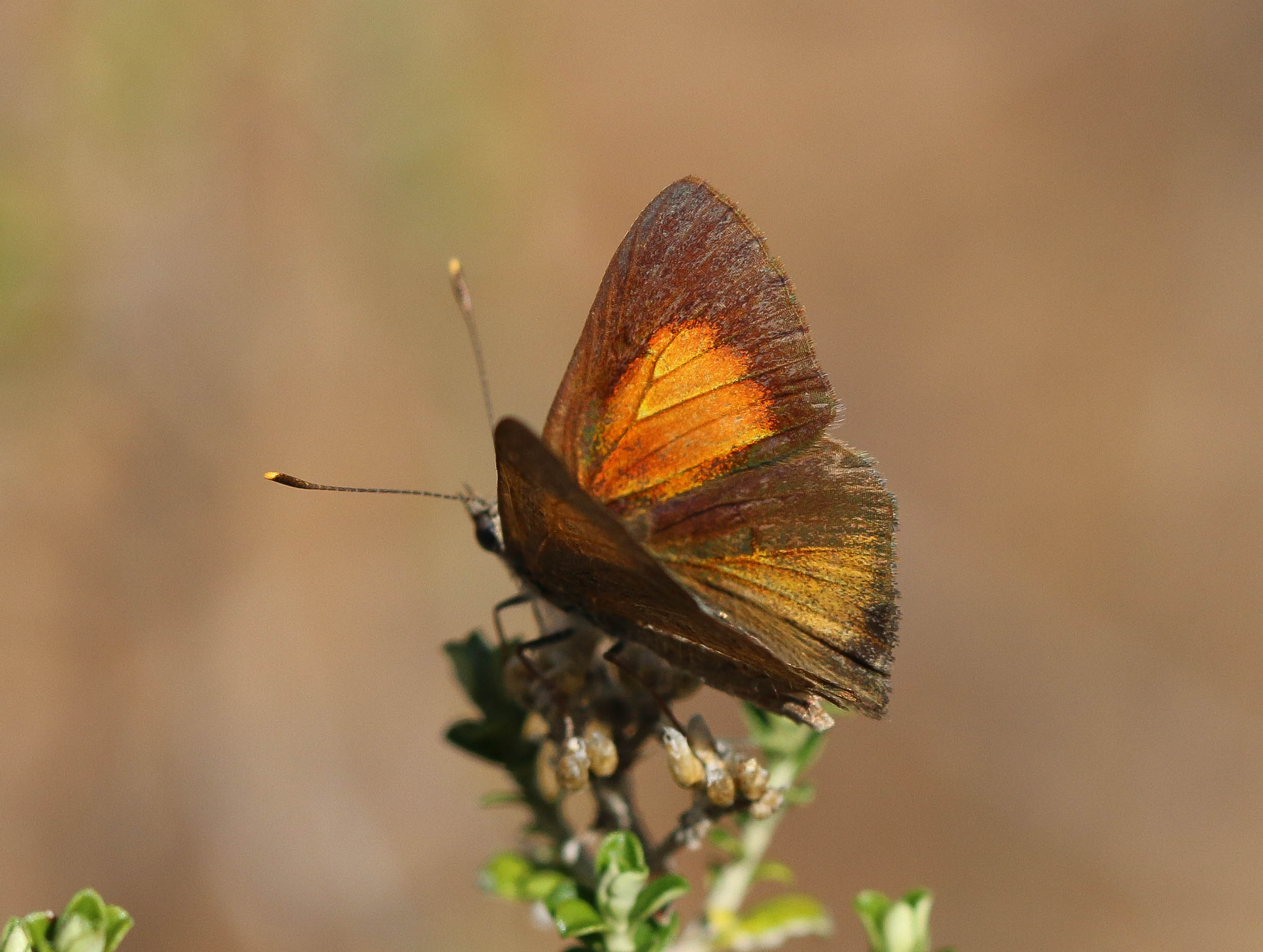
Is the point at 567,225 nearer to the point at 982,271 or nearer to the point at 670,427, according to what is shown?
the point at 982,271

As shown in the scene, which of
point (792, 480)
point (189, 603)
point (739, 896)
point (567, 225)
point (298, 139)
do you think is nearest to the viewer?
point (792, 480)

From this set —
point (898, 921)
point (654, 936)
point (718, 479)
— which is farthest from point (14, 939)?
point (898, 921)

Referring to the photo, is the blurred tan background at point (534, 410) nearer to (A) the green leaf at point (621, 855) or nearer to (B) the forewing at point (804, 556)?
(B) the forewing at point (804, 556)

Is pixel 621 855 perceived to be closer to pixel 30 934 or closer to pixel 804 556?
pixel 804 556

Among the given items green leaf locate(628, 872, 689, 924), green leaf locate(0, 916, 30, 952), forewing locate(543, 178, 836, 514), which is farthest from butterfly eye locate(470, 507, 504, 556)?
green leaf locate(0, 916, 30, 952)

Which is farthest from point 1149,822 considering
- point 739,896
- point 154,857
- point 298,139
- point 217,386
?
point 298,139

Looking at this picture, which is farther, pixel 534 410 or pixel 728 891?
pixel 534 410
